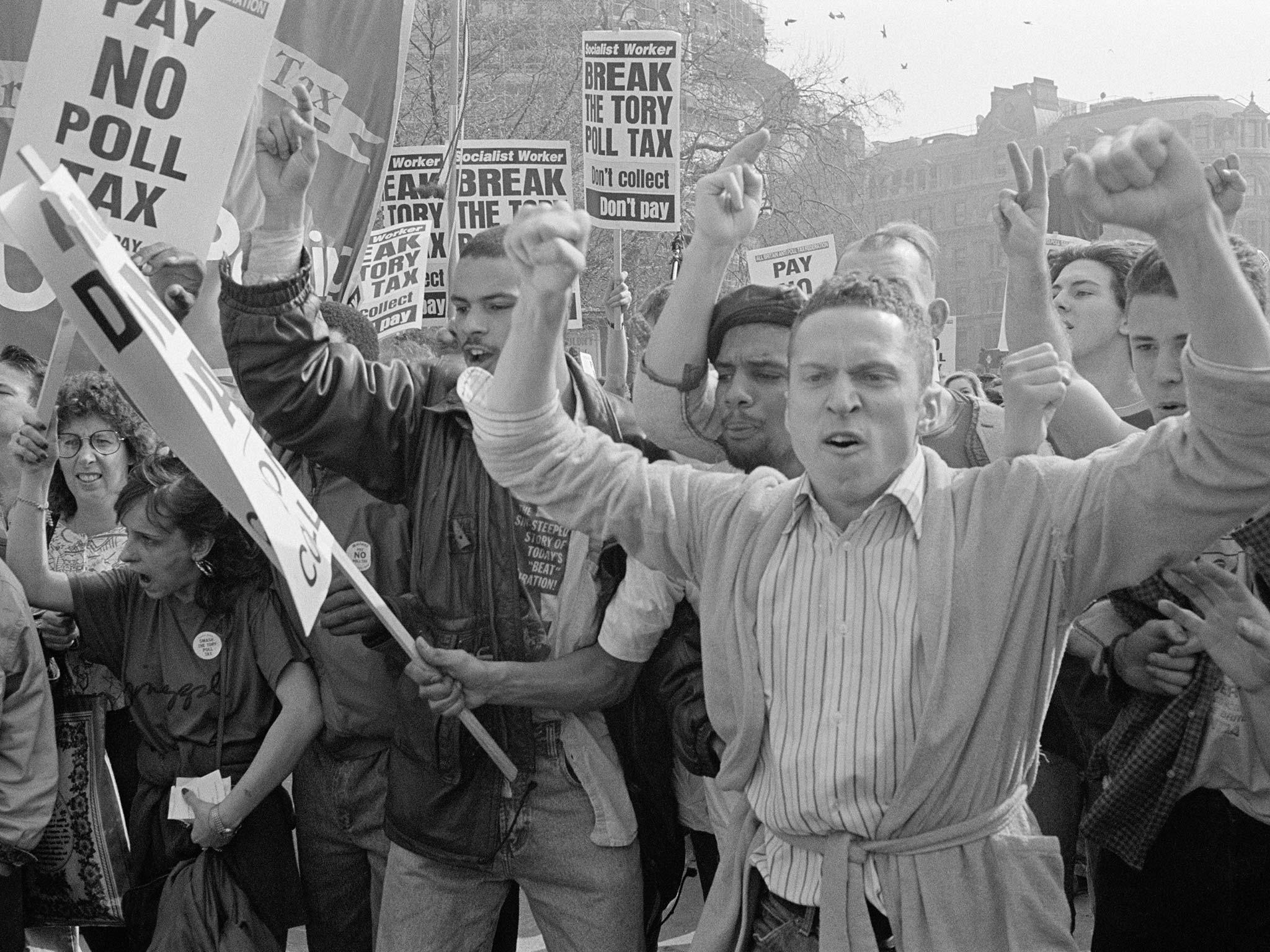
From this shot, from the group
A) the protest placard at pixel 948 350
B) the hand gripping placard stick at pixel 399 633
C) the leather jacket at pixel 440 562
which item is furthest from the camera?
the protest placard at pixel 948 350

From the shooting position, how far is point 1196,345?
6.52ft

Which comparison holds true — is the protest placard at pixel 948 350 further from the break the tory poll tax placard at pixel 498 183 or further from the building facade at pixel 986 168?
the building facade at pixel 986 168

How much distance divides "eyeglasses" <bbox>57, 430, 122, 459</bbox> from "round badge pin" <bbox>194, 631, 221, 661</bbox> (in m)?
0.87

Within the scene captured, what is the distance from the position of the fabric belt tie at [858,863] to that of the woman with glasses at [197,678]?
6.15 feet

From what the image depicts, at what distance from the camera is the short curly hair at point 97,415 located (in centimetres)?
439

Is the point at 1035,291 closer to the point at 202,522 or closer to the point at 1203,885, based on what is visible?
the point at 1203,885

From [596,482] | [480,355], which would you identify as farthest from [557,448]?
[480,355]

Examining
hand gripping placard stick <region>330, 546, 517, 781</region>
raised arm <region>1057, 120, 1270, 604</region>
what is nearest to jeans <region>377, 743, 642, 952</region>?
hand gripping placard stick <region>330, 546, 517, 781</region>

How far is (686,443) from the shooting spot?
3.62 metres

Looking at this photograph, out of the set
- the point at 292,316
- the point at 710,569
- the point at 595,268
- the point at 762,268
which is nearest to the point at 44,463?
the point at 292,316

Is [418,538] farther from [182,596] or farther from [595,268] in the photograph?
[595,268]

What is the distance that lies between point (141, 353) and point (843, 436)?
1204 millimetres

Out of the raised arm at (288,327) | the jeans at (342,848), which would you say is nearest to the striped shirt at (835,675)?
the raised arm at (288,327)

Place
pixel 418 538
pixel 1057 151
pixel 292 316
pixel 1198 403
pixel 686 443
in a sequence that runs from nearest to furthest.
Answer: pixel 1198 403 < pixel 292 316 < pixel 418 538 < pixel 686 443 < pixel 1057 151
